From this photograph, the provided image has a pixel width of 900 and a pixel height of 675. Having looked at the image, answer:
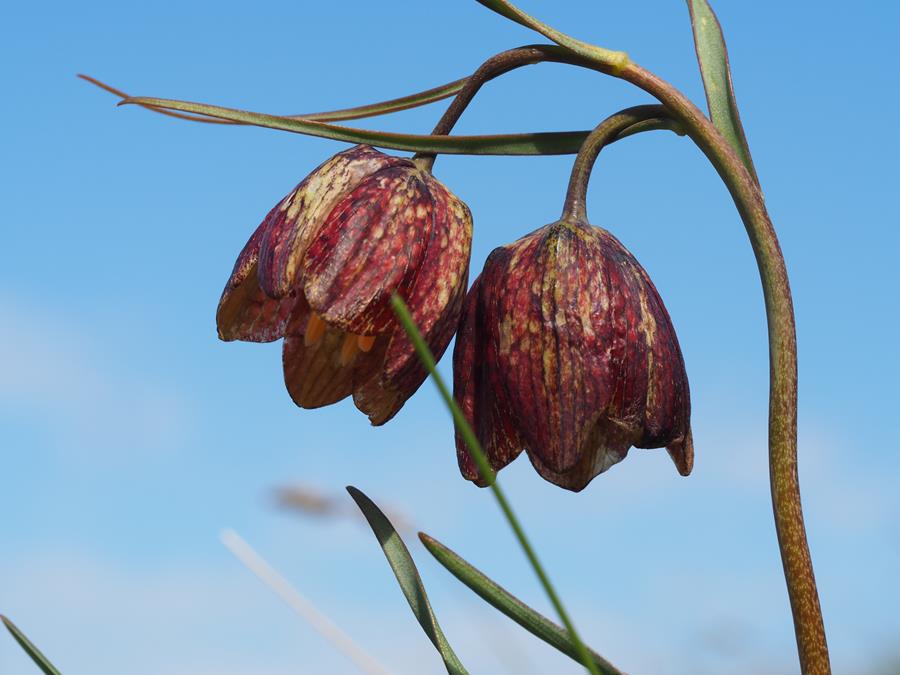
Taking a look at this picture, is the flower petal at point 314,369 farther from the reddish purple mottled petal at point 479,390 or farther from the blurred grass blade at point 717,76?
the blurred grass blade at point 717,76

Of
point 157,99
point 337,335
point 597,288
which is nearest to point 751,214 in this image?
point 597,288

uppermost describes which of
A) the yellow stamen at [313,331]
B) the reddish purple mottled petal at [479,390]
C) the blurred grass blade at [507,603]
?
the reddish purple mottled petal at [479,390]

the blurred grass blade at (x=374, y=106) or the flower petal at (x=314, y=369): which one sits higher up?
the blurred grass blade at (x=374, y=106)

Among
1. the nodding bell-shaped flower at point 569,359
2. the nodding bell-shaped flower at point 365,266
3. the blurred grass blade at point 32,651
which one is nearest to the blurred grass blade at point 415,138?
the nodding bell-shaped flower at point 365,266

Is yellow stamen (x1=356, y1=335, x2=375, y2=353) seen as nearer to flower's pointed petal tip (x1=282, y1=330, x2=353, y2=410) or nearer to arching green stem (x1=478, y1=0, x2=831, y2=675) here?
flower's pointed petal tip (x1=282, y1=330, x2=353, y2=410)

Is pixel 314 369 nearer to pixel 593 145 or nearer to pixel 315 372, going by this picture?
pixel 315 372

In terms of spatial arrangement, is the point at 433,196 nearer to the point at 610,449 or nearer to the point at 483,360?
the point at 483,360

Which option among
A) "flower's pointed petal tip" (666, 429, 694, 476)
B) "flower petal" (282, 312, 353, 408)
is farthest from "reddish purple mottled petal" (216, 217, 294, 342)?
"flower's pointed petal tip" (666, 429, 694, 476)
